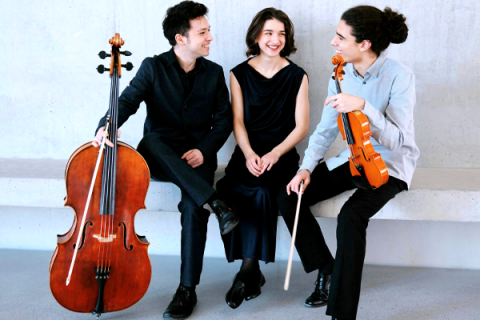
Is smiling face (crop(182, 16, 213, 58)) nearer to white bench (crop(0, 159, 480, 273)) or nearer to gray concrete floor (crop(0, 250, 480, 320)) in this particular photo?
white bench (crop(0, 159, 480, 273))

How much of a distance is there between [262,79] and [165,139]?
0.62 metres

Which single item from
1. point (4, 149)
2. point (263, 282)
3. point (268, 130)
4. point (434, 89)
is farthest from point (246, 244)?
point (4, 149)

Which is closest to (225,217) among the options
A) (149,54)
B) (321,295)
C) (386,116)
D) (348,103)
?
(321,295)

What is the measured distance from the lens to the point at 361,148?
1.86 meters

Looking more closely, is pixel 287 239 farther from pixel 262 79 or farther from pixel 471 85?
pixel 471 85

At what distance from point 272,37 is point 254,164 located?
2.32 ft

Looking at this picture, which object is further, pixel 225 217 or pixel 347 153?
pixel 347 153

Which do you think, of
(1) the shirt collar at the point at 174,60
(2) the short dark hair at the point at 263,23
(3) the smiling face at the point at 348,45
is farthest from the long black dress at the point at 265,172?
(3) the smiling face at the point at 348,45

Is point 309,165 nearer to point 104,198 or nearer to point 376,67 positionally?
point 376,67

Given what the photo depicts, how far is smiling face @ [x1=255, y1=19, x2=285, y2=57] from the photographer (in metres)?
2.58

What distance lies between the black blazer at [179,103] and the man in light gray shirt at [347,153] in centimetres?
52

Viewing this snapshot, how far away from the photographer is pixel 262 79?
263 centimetres

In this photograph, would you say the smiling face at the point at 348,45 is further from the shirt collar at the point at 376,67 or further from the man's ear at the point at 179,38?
the man's ear at the point at 179,38

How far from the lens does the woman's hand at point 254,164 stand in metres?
2.39
